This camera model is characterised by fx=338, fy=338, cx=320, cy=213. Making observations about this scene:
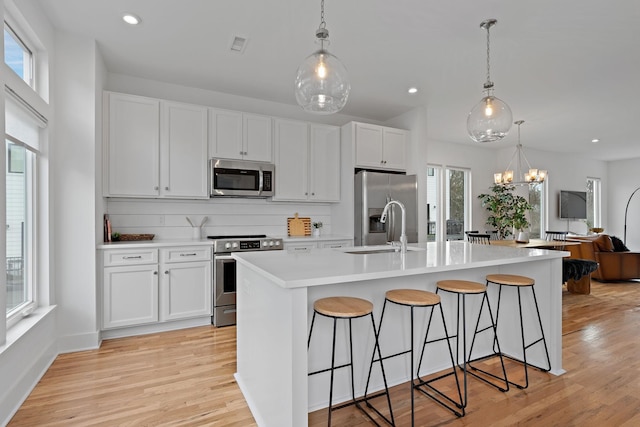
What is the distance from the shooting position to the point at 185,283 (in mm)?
3457

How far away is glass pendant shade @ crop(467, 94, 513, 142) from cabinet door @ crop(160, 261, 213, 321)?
2866 mm

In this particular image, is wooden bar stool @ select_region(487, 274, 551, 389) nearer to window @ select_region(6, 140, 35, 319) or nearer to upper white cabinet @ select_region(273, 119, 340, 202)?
upper white cabinet @ select_region(273, 119, 340, 202)

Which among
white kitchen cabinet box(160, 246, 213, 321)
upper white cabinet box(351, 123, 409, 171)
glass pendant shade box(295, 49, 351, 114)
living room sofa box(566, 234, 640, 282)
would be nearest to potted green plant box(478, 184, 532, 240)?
living room sofa box(566, 234, 640, 282)

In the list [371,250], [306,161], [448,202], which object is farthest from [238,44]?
[448,202]

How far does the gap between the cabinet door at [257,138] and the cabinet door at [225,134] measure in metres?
0.07

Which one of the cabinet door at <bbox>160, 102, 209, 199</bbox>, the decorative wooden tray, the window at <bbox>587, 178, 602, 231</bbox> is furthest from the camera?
the window at <bbox>587, 178, 602, 231</bbox>

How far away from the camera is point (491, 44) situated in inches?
117

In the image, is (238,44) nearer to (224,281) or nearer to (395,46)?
(395,46)

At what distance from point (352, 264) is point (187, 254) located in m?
2.18

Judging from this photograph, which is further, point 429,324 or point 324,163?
point 324,163

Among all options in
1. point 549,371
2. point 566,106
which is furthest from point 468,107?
point 549,371

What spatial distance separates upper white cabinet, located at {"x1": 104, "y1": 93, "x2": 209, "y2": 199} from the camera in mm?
3395

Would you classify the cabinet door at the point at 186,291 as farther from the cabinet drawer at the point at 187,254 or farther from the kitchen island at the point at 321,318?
the kitchen island at the point at 321,318

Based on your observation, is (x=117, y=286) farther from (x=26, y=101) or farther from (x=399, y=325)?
(x=399, y=325)
